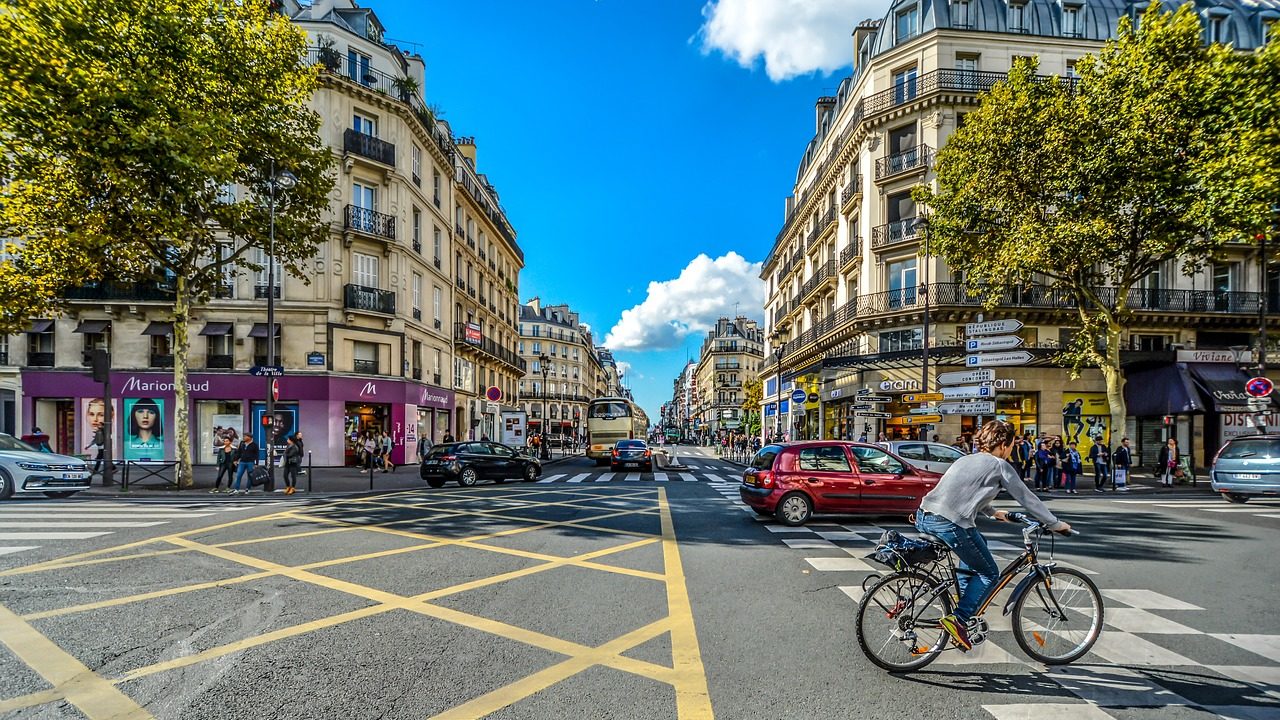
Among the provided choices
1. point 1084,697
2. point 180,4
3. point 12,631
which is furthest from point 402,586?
point 180,4

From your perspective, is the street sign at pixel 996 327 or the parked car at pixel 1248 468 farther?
the street sign at pixel 996 327

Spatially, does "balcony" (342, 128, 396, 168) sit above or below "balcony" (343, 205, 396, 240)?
above

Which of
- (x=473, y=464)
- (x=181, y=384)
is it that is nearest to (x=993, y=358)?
(x=473, y=464)

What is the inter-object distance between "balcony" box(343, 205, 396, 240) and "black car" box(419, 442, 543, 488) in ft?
39.9

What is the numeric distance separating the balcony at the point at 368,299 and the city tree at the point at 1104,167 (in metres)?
22.6

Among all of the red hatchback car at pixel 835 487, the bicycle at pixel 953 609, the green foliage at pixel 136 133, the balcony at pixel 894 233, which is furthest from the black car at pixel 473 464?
the balcony at pixel 894 233

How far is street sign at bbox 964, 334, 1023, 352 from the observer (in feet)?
51.2

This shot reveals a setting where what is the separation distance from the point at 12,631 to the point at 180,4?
16342 millimetres

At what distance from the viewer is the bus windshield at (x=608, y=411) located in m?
31.8

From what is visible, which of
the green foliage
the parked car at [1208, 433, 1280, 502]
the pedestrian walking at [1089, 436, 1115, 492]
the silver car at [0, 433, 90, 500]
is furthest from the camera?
the pedestrian walking at [1089, 436, 1115, 492]

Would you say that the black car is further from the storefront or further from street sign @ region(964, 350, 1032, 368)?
street sign @ region(964, 350, 1032, 368)

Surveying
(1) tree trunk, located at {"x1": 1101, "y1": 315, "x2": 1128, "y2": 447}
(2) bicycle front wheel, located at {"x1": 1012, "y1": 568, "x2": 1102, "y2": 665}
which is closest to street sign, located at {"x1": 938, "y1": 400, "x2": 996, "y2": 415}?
(1) tree trunk, located at {"x1": 1101, "y1": 315, "x2": 1128, "y2": 447}

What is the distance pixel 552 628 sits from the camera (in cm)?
502

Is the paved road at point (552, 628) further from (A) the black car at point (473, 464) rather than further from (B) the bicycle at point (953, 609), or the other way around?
(A) the black car at point (473, 464)
